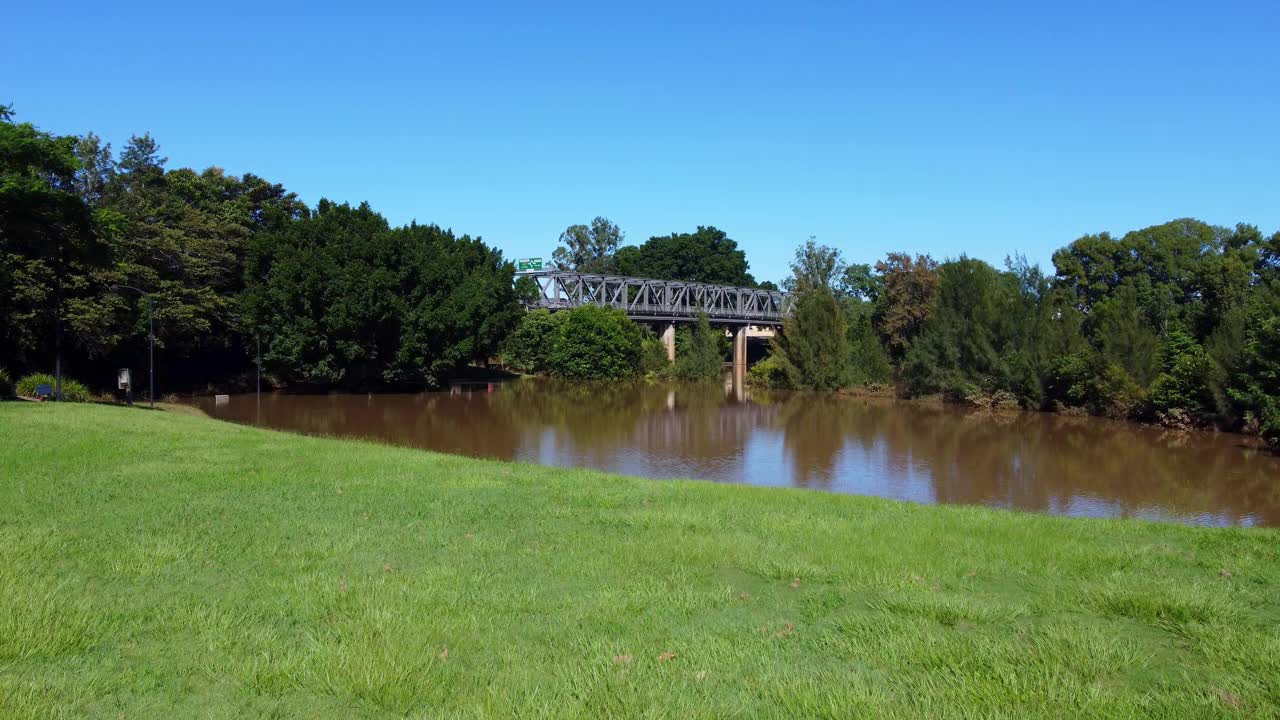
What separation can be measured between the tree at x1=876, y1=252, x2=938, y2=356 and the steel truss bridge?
1726 centimetres

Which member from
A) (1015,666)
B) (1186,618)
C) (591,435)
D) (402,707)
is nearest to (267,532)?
(402,707)

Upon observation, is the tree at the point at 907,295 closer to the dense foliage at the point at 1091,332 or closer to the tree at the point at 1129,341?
the dense foliage at the point at 1091,332

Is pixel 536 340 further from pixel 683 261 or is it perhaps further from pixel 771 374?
pixel 683 261

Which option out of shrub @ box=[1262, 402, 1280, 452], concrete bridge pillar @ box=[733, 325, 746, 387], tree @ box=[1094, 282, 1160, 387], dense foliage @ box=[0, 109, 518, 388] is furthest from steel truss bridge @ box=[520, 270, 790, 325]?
shrub @ box=[1262, 402, 1280, 452]

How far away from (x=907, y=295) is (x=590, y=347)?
22375 mm

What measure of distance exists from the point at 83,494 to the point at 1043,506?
16746 mm

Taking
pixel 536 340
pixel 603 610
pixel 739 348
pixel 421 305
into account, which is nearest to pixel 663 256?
pixel 739 348

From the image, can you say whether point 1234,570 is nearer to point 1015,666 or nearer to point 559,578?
point 1015,666

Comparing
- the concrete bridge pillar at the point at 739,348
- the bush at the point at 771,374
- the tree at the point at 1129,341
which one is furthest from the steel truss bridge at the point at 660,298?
the tree at the point at 1129,341

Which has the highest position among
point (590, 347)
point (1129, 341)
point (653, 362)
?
point (590, 347)

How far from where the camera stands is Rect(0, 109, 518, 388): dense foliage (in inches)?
1259

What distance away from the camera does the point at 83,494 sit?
10.2 metres

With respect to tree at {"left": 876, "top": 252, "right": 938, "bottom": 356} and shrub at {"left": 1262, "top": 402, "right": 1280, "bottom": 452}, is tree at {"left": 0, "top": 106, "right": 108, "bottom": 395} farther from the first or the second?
tree at {"left": 876, "top": 252, "right": 938, "bottom": 356}

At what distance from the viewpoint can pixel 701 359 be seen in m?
67.1
